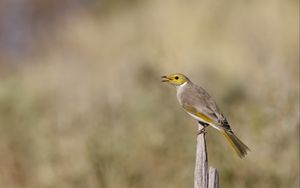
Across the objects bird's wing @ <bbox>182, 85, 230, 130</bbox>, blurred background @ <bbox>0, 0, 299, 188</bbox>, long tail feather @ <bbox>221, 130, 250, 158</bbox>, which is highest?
bird's wing @ <bbox>182, 85, 230, 130</bbox>

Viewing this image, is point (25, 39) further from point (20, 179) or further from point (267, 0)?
point (20, 179)

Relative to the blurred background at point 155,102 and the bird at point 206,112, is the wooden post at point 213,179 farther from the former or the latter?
the blurred background at point 155,102

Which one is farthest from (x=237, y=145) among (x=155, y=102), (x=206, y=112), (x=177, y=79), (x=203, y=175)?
(x=155, y=102)

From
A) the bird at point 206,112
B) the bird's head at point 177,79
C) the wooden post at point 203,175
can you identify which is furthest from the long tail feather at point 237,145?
the wooden post at point 203,175

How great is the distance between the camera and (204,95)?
Result: 283 inches

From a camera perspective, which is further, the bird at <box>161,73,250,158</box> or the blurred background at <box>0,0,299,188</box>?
the blurred background at <box>0,0,299,188</box>

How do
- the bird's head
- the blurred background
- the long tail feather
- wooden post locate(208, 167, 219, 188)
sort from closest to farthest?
1. wooden post locate(208, 167, 219, 188)
2. the long tail feather
3. the bird's head
4. the blurred background

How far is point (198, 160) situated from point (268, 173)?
12.0 feet

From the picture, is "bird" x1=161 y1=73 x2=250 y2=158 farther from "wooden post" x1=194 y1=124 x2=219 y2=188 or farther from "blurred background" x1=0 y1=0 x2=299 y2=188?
"blurred background" x1=0 y1=0 x2=299 y2=188

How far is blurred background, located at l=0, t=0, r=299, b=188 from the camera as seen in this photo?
962 cm

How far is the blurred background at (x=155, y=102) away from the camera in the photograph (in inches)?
379

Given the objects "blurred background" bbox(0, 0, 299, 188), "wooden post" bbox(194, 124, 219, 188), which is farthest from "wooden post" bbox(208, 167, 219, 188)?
"blurred background" bbox(0, 0, 299, 188)

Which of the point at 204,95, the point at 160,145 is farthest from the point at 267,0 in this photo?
the point at 204,95

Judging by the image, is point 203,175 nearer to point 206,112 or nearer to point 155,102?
point 206,112
